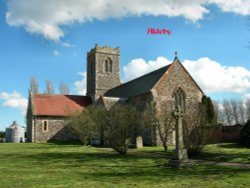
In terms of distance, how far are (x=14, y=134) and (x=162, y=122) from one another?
101ft

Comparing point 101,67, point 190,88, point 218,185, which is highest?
point 101,67

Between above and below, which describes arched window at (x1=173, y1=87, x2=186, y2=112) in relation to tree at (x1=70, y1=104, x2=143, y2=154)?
above

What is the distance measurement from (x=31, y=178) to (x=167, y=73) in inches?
990

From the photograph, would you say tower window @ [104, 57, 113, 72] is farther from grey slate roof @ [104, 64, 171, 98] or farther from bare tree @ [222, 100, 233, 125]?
bare tree @ [222, 100, 233, 125]

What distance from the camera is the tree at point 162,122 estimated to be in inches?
1027

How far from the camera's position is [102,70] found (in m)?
52.2

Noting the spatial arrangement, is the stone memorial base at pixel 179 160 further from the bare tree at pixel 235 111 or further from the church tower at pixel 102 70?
the bare tree at pixel 235 111

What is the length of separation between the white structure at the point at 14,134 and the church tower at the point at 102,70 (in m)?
12.0

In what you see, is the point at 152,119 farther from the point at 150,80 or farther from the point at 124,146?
the point at 150,80

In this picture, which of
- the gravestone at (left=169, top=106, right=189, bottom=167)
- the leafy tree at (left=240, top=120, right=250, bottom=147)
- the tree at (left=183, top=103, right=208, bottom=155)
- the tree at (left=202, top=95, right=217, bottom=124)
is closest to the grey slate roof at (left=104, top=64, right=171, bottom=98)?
the tree at (left=202, top=95, right=217, bottom=124)

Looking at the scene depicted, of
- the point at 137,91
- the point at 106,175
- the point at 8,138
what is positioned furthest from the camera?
the point at 8,138

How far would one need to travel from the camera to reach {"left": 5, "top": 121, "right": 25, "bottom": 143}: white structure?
50156 millimetres

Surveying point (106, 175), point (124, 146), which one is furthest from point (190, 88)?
point (106, 175)

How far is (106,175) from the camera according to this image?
41.6 ft
